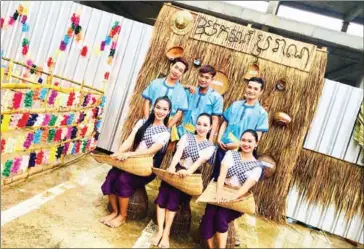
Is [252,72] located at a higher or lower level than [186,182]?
higher

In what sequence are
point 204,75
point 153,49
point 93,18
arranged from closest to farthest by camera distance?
point 204,75, point 153,49, point 93,18

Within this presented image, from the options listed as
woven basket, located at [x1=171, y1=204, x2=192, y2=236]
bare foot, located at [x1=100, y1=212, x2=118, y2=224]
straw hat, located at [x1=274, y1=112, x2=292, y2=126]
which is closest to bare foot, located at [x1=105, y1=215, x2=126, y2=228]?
bare foot, located at [x1=100, y1=212, x2=118, y2=224]

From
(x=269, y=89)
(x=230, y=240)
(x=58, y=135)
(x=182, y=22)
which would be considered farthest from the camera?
(x=182, y=22)

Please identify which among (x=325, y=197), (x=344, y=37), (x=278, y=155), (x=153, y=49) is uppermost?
A: (x=344, y=37)

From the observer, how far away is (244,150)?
11.9ft

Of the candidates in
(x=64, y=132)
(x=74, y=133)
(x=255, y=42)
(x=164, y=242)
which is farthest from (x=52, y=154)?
(x=255, y=42)

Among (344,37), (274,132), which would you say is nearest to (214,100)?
(274,132)

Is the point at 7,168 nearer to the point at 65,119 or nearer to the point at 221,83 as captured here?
the point at 65,119

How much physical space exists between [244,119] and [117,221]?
6.87ft

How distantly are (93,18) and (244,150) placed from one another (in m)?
4.20

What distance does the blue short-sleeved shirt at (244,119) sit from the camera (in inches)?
182

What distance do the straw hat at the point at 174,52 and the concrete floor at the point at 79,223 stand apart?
2.07 metres

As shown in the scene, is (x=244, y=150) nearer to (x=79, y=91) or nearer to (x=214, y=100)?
(x=214, y=100)

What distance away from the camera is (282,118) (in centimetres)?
518
